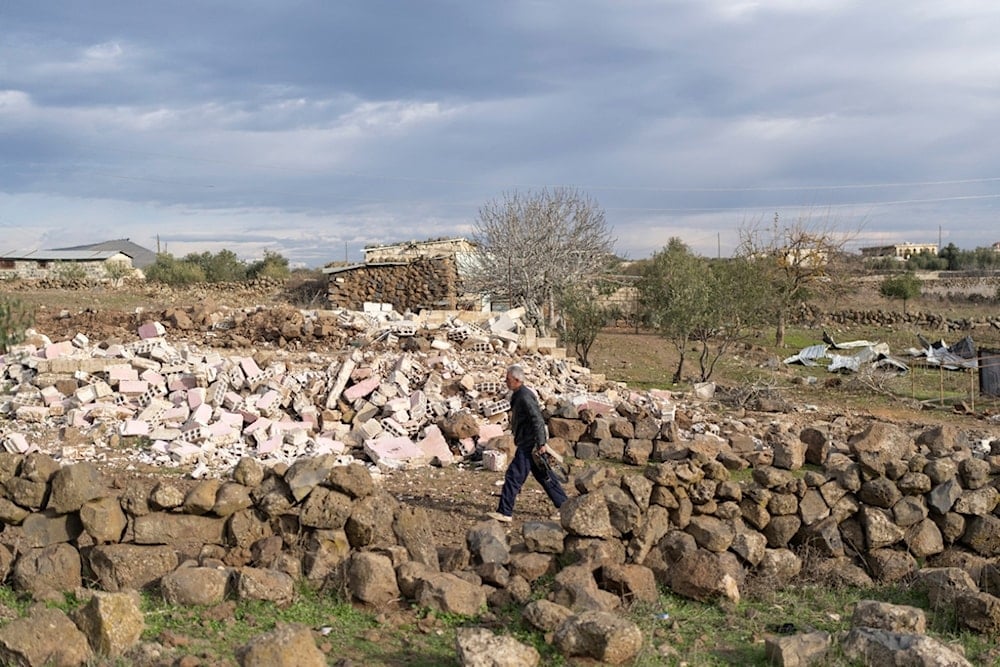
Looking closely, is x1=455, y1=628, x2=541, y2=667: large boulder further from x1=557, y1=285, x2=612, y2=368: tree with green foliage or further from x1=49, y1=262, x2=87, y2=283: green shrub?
x1=49, y1=262, x2=87, y2=283: green shrub

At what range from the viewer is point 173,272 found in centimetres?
4091

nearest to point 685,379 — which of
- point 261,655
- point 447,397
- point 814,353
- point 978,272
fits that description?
point 814,353

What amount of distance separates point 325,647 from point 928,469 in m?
5.36

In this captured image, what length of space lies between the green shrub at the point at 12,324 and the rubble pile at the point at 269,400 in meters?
0.75

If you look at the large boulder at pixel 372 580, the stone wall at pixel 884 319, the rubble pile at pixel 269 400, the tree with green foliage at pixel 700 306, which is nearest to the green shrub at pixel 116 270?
the rubble pile at pixel 269 400

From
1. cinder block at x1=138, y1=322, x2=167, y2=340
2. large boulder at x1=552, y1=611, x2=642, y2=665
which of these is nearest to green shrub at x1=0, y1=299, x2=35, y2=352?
cinder block at x1=138, y1=322, x2=167, y2=340

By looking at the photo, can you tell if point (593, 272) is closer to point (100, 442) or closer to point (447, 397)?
point (447, 397)

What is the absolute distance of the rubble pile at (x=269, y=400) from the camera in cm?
1150

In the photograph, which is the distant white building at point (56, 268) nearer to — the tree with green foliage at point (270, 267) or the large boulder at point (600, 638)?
the tree with green foliage at point (270, 267)

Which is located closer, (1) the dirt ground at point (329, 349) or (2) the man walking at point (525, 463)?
(2) the man walking at point (525, 463)

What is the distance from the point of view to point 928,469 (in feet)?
24.5

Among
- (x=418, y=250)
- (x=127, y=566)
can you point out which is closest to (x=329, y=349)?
(x=127, y=566)

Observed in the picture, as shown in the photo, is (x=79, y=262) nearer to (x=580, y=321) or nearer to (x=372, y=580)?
(x=580, y=321)

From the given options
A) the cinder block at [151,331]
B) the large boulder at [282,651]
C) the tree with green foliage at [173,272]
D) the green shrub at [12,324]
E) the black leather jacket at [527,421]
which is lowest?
the large boulder at [282,651]
